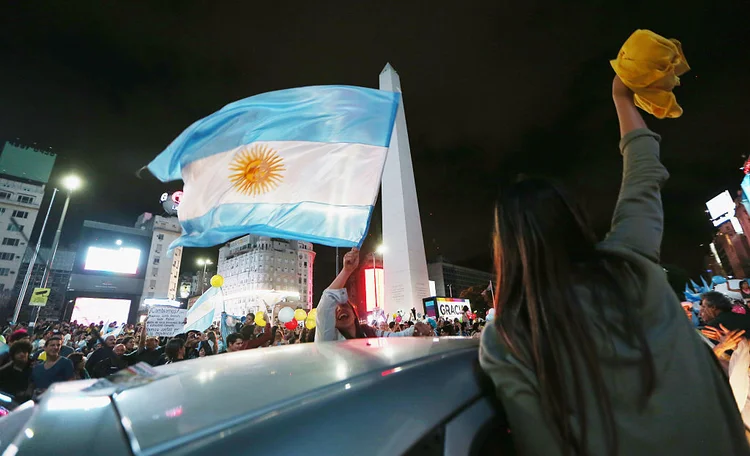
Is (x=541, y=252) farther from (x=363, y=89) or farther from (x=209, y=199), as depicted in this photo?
(x=209, y=199)

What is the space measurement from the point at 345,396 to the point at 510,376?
525mm

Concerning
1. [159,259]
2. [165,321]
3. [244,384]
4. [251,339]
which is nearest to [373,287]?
[165,321]

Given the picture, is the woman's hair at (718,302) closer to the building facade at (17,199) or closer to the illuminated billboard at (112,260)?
the illuminated billboard at (112,260)

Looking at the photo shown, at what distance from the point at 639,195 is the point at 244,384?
1.56m

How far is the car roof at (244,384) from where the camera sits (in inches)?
30.7

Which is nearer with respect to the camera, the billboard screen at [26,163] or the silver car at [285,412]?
the silver car at [285,412]

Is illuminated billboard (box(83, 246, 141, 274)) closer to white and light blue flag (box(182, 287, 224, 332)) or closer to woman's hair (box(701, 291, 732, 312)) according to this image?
white and light blue flag (box(182, 287, 224, 332))

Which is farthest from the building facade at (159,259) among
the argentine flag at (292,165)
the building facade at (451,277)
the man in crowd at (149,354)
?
the argentine flag at (292,165)

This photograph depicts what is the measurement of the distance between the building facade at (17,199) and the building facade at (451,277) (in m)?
75.7

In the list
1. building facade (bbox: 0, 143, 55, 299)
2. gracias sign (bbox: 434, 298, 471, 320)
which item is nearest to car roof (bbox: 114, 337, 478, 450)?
gracias sign (bbox: 434, 298, 471, 320)

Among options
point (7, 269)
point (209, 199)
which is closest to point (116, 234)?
point (7, 269)

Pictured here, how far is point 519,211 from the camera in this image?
48.2 inches

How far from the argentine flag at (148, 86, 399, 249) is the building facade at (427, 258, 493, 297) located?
83334 millimetres

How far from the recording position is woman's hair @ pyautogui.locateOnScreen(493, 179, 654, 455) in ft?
3.10
